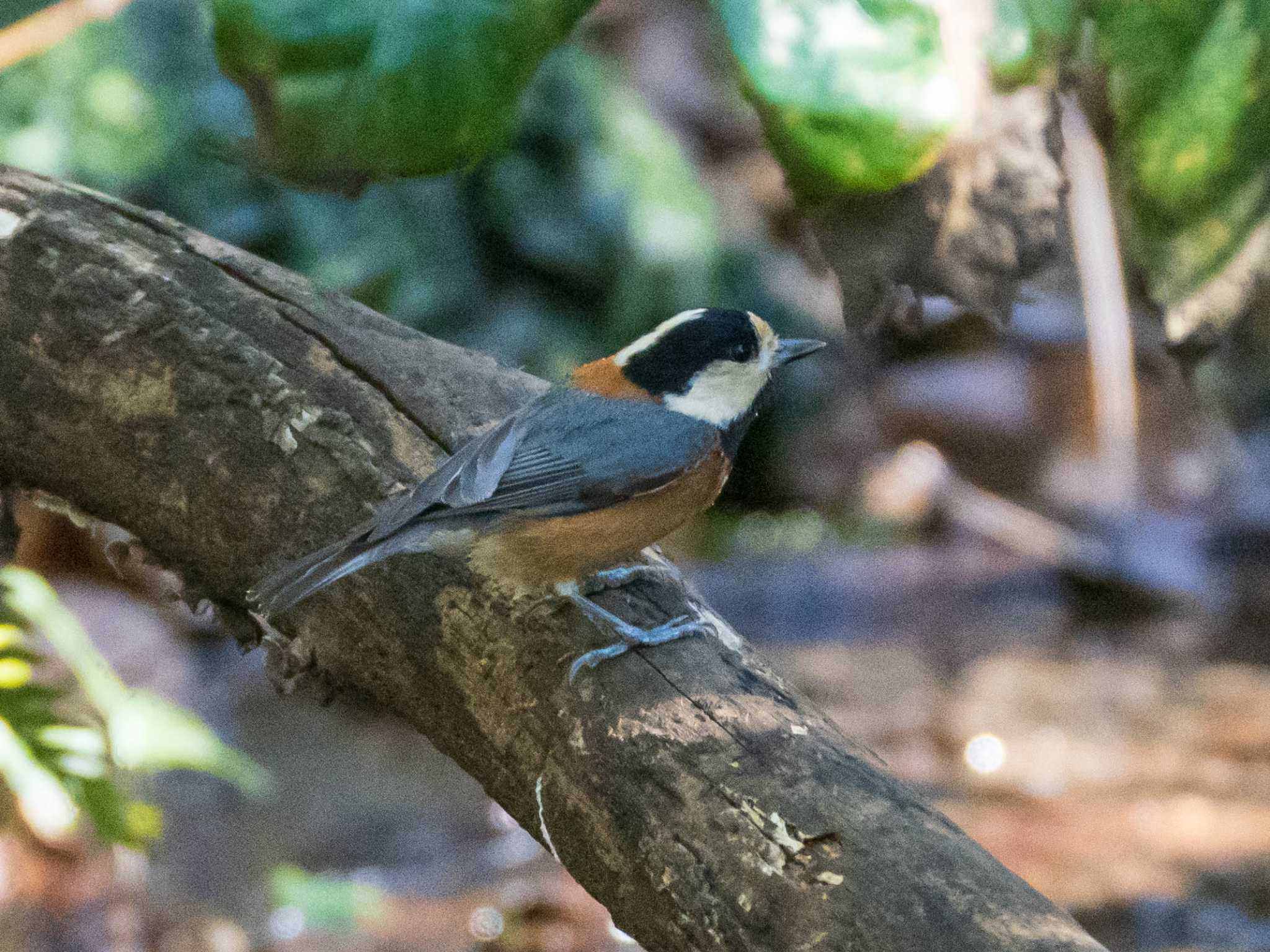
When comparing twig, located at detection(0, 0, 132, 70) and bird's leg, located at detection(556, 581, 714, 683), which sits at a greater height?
twig, located at detection(0, 0, 132, 70)

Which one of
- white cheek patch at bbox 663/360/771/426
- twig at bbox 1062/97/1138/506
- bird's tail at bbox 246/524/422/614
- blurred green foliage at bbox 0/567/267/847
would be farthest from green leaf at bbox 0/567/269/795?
twig at bbox 1062/97/1138/506

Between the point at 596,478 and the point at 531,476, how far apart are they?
11 centimetres

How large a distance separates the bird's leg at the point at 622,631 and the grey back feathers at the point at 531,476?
0.18 m

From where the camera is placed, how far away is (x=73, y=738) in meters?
2.26

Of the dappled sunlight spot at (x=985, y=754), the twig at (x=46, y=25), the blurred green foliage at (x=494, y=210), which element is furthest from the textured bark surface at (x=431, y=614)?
the blurred green foliage at (x=494, y=210)

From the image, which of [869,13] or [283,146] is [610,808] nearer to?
[283,146]

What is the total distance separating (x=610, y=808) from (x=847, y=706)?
4.19 metres

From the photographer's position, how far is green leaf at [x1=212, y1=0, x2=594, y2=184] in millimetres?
1312

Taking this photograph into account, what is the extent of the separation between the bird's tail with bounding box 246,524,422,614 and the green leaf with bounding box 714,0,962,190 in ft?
2.96

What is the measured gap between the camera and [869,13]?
1236 mm

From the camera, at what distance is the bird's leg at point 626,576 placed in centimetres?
212

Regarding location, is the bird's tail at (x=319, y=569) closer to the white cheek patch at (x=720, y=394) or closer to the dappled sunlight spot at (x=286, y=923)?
the white cheek patch at (x=720, y=394)

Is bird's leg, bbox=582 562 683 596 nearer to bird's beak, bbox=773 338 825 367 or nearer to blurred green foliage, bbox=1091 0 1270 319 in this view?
bird's beak, bbox=773 338 825 367

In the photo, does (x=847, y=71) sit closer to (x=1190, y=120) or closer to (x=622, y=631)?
(x=1190, y=120)
